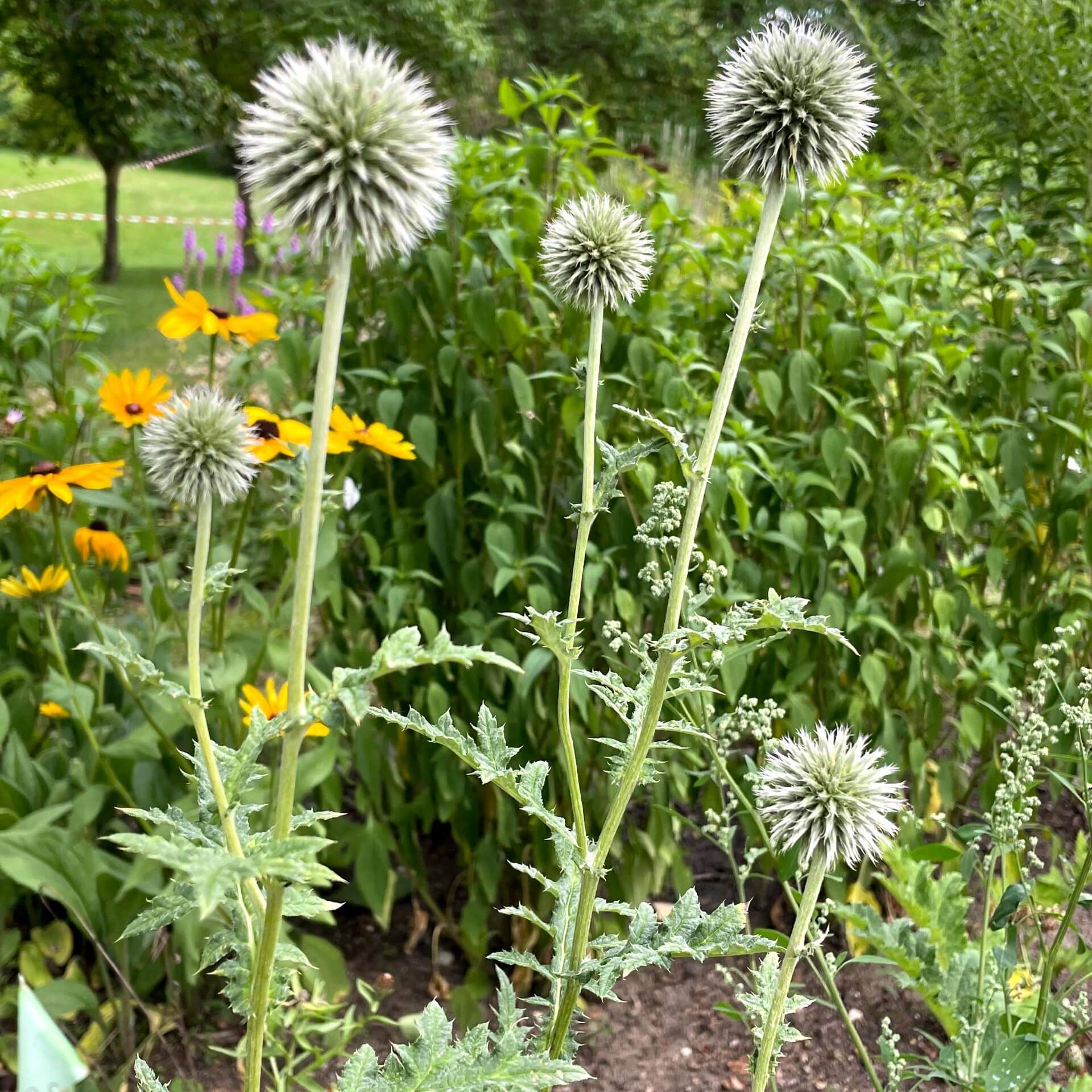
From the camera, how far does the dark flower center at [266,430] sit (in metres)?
1.94

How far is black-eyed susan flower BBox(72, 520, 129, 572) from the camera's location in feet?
8.00

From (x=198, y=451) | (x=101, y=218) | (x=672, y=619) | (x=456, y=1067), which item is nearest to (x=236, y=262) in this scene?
(x=198, y=451)

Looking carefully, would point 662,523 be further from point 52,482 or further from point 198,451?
point 52,482

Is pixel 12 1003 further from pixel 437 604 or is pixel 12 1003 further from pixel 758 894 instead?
pixel 758 894

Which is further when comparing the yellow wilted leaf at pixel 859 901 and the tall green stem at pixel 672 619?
the yellow wilted leaf at pixel 859 901

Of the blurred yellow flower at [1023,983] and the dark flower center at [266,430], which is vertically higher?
the dark flower center at [266,430]

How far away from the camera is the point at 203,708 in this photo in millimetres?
1103

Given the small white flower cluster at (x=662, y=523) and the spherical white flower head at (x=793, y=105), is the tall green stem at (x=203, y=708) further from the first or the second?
the spherical white flower head at (x=793, y=105)

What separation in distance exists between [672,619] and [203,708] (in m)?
0.50

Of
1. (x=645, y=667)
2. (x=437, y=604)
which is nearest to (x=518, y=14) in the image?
(x=437, y=604)

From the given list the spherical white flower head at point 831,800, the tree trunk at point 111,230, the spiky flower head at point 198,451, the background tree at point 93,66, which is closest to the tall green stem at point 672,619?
the spherical white flower head at point 831,800

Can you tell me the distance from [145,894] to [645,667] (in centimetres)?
125

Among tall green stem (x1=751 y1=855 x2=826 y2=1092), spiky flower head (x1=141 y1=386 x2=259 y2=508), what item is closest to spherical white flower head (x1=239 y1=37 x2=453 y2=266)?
spiky flower head (x1=141 y1=386 x2=259 y2=508)

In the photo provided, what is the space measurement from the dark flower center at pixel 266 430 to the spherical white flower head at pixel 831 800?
1.10m
